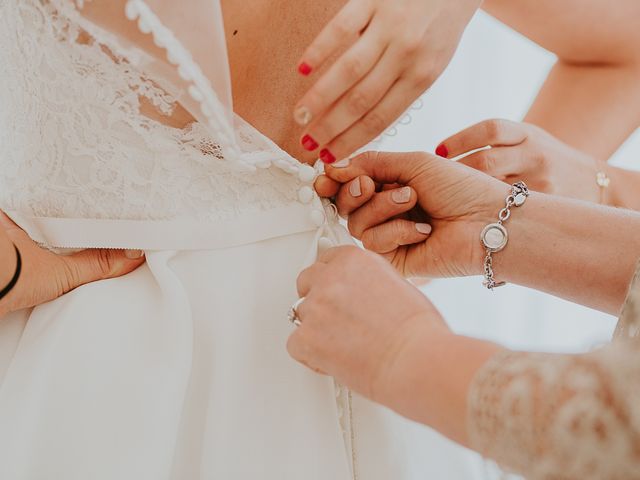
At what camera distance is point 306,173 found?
2.62ft

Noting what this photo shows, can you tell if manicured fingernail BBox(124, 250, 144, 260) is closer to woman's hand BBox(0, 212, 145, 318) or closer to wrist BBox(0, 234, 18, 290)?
woman's hand BBox(0, 212, 145, 318)

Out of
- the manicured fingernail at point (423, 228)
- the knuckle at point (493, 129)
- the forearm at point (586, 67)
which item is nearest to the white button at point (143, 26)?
the manicured fingernail at point (423, 228)

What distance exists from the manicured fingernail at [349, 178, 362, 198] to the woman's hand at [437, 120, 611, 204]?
226 mm

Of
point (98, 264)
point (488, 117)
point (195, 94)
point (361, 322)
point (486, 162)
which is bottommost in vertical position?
point (361, 322)

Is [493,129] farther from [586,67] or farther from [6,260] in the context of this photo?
[6,260]

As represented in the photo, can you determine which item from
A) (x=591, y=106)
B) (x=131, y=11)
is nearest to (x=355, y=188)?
(x=131, y=11)

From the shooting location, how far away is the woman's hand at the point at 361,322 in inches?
22.8

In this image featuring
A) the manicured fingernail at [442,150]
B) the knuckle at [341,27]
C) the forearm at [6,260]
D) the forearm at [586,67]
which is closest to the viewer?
the knuckle at [341,27]

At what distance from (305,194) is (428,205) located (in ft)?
0.66

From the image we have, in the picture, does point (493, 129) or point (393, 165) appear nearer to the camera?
point (393, 165)

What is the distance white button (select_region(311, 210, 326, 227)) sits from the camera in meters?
A: 0.81

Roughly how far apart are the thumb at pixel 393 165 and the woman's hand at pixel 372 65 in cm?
17

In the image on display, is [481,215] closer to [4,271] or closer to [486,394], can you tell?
[486,394]

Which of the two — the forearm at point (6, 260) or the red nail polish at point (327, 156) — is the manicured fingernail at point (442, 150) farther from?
the forearm at point (6, 260)
